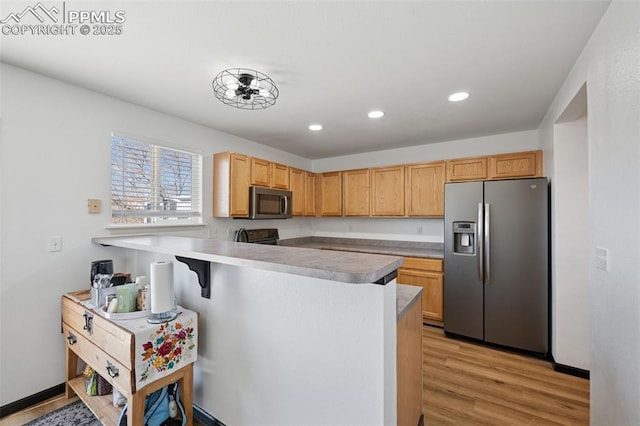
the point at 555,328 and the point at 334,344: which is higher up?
the point at 334,344

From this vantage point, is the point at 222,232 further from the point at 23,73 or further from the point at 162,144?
the point at 23,73

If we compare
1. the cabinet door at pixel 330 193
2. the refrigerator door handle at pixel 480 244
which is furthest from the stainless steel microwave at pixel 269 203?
the refrigerator door handle at pixel 480 244

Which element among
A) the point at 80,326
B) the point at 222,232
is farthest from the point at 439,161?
the point at 80,326

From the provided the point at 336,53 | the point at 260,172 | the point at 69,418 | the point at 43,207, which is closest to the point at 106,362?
the point at 69,418

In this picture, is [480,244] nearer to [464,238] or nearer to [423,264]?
[464,238]

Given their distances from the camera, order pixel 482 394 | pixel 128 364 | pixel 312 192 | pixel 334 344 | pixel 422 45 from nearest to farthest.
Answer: pixel 334 344 < pixel 128 364 < pixel 422 45 < pixel 482 394 < pixel 312 192

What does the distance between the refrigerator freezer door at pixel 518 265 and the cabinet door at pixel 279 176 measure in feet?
8.43

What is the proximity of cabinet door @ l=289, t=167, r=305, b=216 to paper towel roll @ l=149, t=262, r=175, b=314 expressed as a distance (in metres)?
2.76

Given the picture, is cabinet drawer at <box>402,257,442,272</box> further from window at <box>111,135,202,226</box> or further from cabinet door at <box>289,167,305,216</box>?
window at <box>111,135,202,226</box>

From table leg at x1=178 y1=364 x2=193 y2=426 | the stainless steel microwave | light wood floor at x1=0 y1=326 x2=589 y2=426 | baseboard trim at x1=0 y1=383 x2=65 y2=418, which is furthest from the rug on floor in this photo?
the stainless steel microwave

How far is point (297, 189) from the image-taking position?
4316mm

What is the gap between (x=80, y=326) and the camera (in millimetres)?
1794

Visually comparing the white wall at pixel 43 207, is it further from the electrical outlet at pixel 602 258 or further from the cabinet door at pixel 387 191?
the electrical outlet at pixel 602 258

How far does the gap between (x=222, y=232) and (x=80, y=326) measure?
174 centimetres
